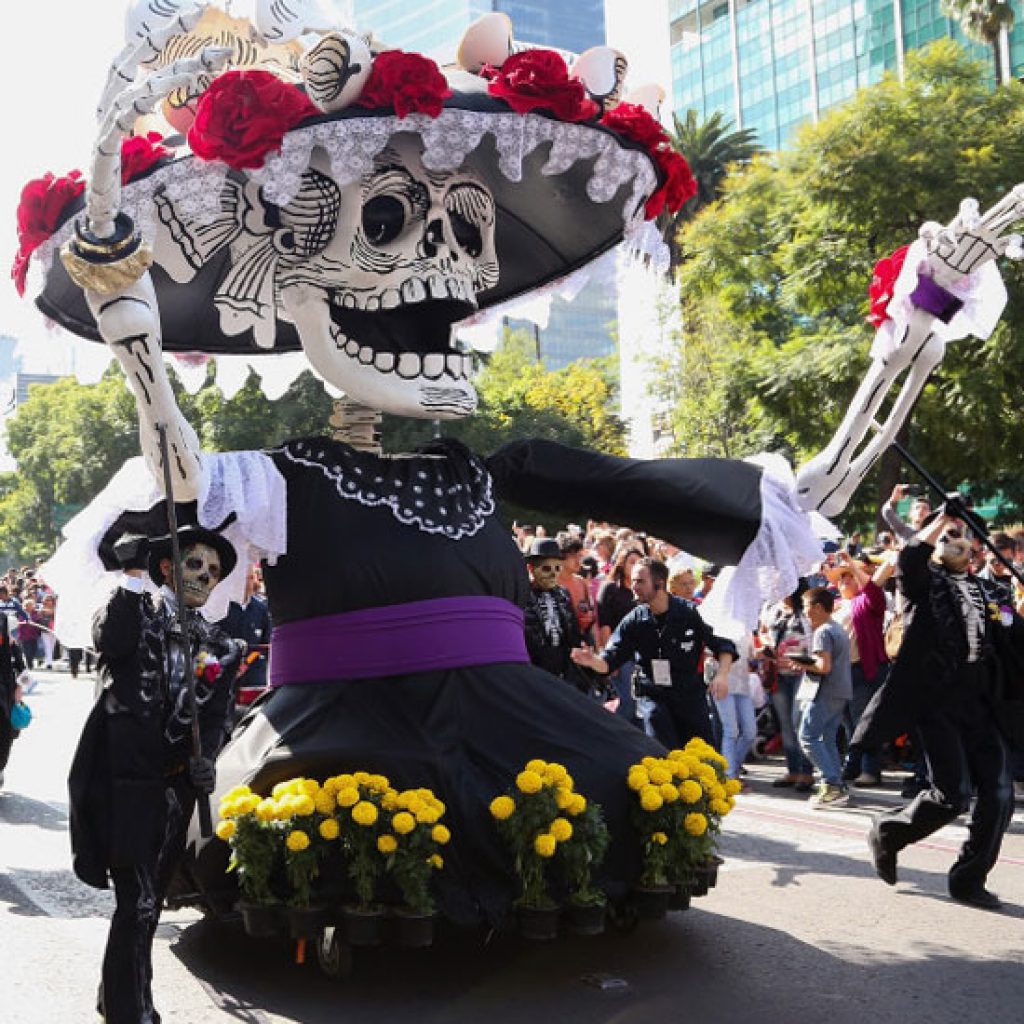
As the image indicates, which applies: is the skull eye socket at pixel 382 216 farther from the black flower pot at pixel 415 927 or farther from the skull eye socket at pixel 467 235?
the black flower pot at pixel 415 927

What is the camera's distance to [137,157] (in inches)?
193

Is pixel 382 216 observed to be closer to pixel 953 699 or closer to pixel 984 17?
pixel 953 699

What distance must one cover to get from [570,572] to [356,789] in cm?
588

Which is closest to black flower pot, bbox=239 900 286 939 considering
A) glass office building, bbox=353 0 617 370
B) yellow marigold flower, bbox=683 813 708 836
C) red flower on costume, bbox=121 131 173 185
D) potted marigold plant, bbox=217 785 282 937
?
potted marigold plant, bbox=217 785 282 937

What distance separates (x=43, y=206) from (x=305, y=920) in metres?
2.61

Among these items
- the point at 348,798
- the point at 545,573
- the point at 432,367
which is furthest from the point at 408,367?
the point at 545,573

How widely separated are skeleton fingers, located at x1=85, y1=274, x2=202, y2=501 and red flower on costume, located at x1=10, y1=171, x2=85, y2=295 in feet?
2.40

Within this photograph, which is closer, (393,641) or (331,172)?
(393,641)

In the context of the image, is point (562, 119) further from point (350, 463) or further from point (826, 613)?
point (826, 613)

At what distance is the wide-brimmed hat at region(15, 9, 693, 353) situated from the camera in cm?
464

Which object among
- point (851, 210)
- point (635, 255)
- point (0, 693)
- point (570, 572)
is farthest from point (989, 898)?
point (851, 210)

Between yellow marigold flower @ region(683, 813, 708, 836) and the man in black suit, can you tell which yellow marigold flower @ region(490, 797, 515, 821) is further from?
the man in black suit

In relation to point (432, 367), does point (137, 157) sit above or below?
above

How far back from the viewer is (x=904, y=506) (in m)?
33.9
